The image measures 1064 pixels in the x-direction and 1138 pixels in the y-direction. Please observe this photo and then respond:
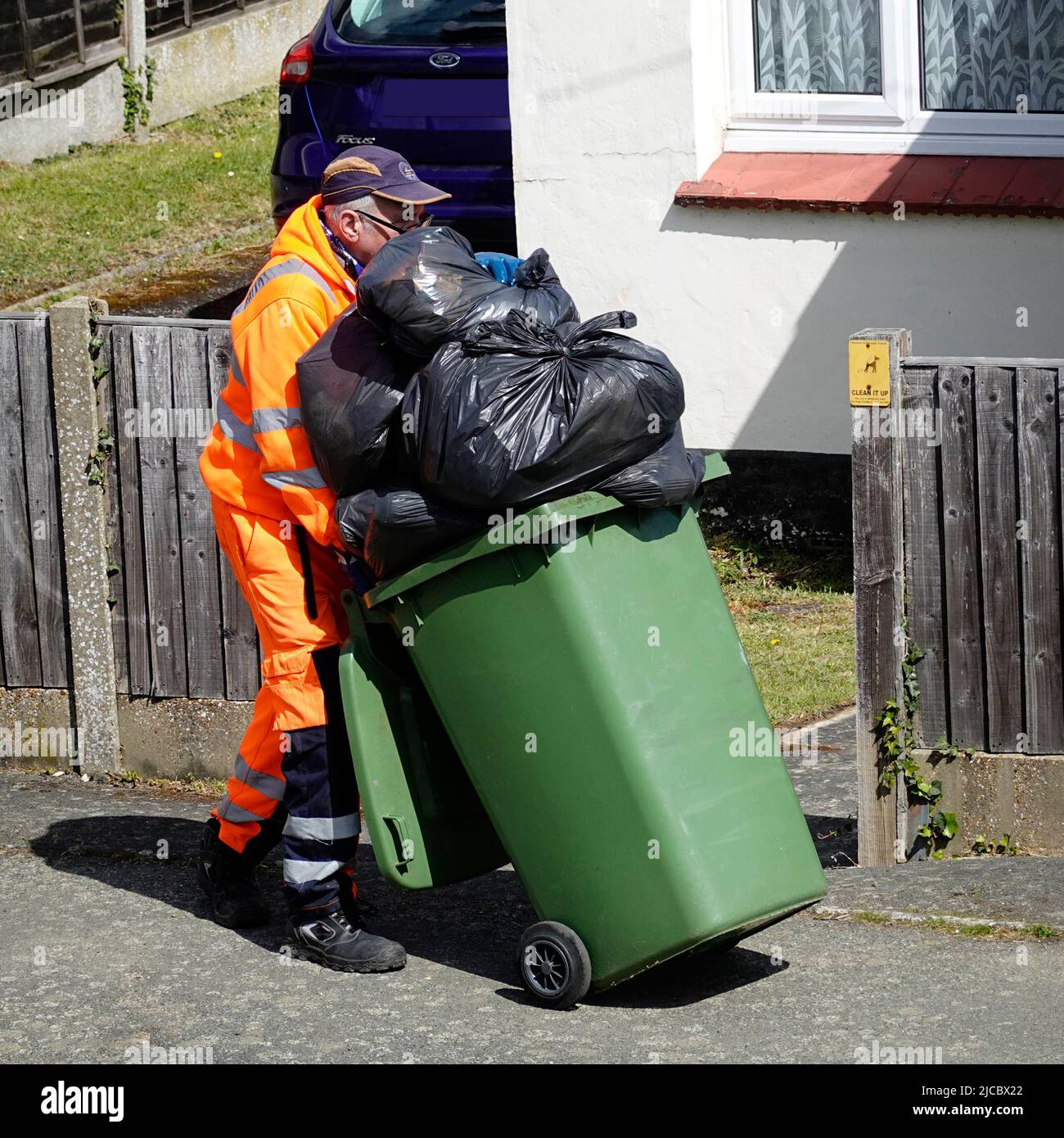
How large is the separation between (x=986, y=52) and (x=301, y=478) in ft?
13.8

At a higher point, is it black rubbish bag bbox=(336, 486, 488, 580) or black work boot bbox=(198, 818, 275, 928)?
black rubbish bag bbox=(336, 486, 488, 580)

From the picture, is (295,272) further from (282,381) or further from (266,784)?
(266,784)

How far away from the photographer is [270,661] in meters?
4.00

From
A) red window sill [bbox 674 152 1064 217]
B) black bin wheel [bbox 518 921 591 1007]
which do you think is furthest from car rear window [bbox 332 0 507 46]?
black bin wheel [bbox 518 921 591 1007]

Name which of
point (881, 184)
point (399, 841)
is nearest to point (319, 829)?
point (399, 841)

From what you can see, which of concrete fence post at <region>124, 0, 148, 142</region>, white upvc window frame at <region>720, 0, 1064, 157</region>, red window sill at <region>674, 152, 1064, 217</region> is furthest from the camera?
concrete fence post at <region>124, 0, 148, 142</region>

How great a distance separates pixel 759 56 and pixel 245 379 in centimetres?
383

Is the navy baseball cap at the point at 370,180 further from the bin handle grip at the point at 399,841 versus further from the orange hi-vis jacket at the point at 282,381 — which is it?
the bin handle grip at the point at 399,841

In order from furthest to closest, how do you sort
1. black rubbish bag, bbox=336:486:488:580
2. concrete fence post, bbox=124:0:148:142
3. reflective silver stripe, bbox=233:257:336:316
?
1. concrete fence post, bbox=124:0:148:142
2. reflective silver stripe, bbox=233:257:336:316
3. black rubbish bag, bbox=336:486:488:580

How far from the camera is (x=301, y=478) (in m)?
3.86

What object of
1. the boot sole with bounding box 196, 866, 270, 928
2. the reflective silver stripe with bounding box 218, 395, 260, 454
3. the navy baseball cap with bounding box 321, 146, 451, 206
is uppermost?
the navy baseball cap with bounding box 321, 146, 451, 206

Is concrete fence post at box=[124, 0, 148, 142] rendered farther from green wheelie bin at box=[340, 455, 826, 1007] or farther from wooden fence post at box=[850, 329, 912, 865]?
green wheelie bin at box=[340, 455, 826, 1007]

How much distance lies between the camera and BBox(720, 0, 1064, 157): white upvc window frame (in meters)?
6.73
